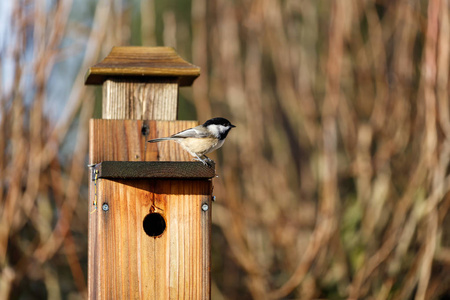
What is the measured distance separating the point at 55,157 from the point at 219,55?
4.13ft

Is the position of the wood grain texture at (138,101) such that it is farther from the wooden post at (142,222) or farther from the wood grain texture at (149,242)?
the wood grain texture at (149,242)

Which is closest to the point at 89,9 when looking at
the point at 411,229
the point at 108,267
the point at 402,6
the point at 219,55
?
the point at 219,55

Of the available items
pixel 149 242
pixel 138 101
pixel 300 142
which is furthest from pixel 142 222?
pixel 300 142

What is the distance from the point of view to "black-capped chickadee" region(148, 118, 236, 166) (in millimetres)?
2191

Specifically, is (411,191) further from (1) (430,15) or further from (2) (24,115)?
(2) (24,115)

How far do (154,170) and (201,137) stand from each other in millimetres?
418

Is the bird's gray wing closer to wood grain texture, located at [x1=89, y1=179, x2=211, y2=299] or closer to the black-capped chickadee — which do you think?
the black-capped chickadee

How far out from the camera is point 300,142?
4.25m

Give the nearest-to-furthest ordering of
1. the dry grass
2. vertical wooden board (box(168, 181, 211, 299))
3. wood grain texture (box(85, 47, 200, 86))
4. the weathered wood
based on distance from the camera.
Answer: the weathered wood → vertical wooden board (box(168, 181, 211, 299)) → wood grain texture (box(85, 47, 200, 86)) → the dry grass

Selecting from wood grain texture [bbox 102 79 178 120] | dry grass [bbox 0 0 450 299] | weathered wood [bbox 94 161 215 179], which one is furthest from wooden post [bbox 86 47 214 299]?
dry grass [bbox 0 0 450 299]

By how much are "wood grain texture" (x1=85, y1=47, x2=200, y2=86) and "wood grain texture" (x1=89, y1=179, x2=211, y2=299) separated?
1.51 ft

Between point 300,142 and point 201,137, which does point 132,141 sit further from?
point 300,142

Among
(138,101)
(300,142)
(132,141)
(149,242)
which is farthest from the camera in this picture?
(300,142)

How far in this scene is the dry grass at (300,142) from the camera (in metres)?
2.87
